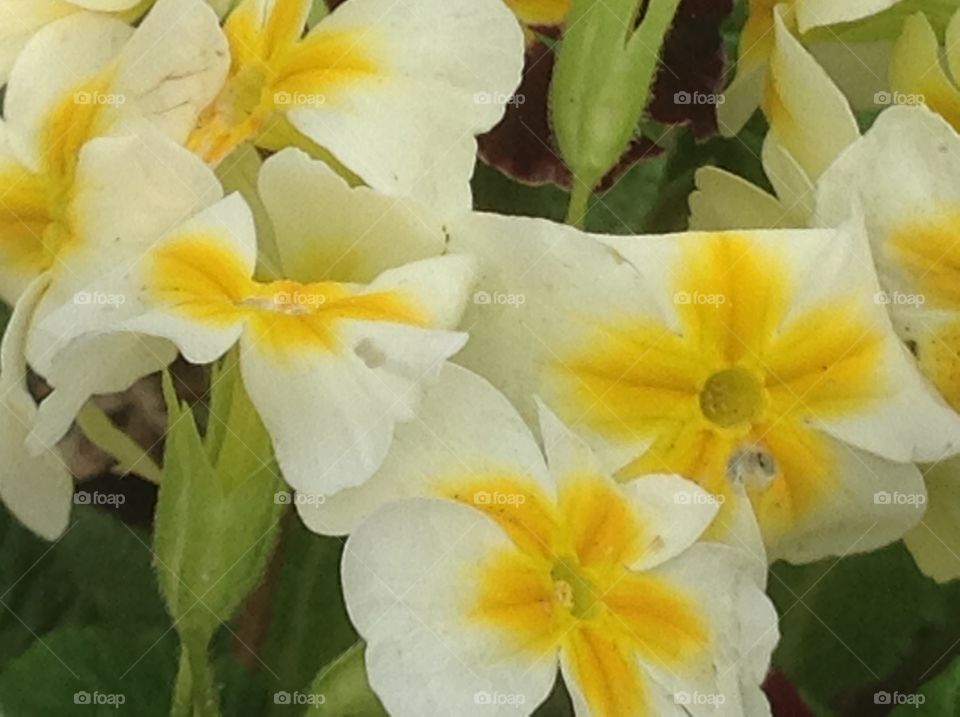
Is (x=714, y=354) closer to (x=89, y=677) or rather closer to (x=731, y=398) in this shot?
(x=731, y=398)

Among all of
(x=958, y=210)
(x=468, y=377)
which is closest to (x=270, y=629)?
(x=468, y=377)

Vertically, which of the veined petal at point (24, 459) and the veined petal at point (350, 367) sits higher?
the veined petal at point (350, 367)

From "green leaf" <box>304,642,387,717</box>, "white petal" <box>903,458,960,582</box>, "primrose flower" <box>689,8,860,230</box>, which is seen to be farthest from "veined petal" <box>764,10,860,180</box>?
"green leaf" <box>304,642,387,717</box>

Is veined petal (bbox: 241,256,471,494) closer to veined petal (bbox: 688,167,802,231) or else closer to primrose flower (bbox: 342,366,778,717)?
primrose flower (bbox: 342,366,778,717)

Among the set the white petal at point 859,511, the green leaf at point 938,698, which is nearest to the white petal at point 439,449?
the white petal at point 859,511

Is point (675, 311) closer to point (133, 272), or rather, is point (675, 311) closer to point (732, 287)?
point (732, 287)

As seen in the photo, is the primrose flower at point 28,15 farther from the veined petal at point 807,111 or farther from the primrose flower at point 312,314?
the veined petal at point 807,111

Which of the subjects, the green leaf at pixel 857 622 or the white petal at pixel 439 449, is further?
the green leaf at pixel 857 622
